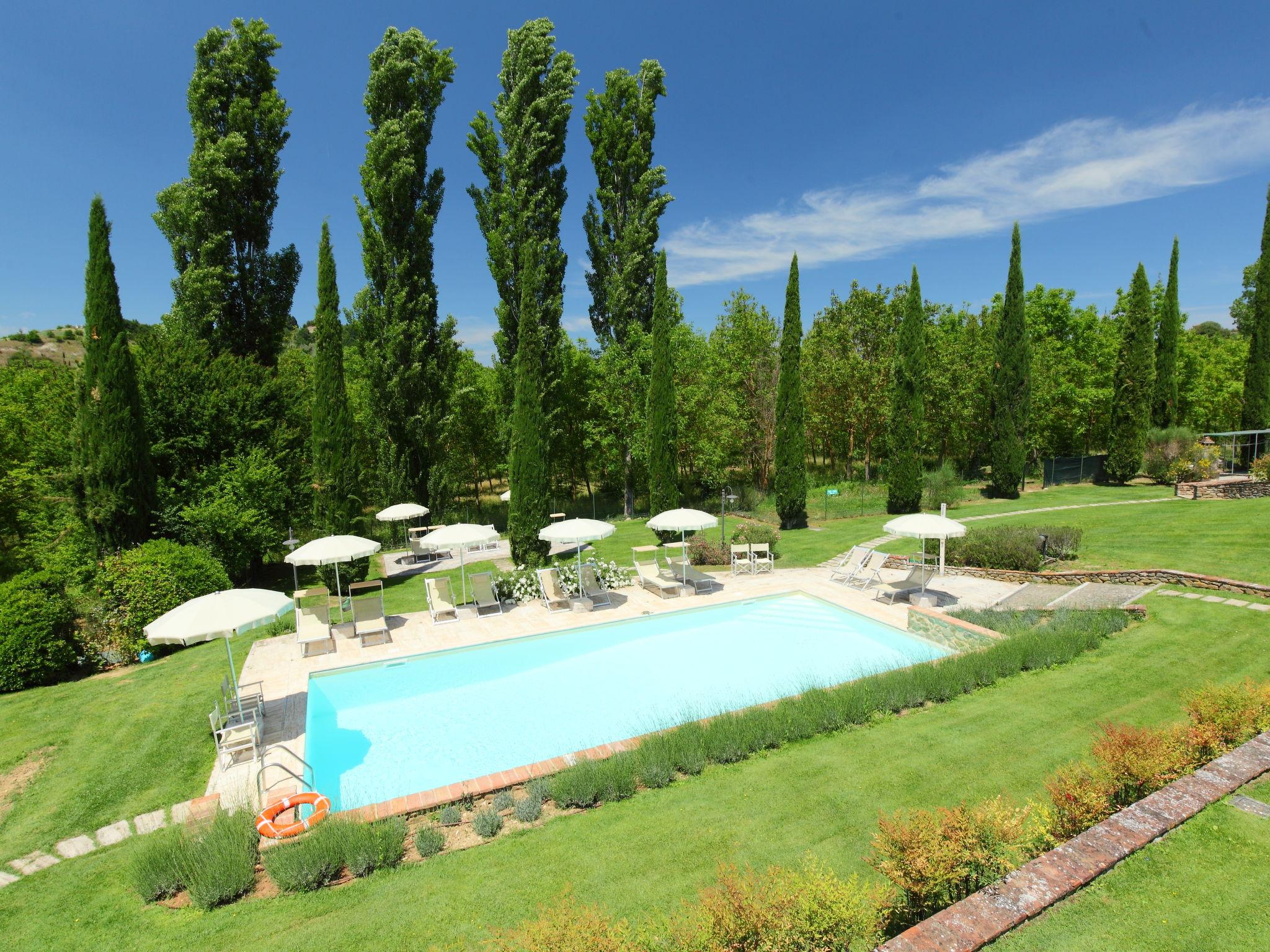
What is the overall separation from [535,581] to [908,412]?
51.8 feet

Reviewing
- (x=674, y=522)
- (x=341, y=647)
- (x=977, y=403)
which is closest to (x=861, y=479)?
(x=977, y=403)

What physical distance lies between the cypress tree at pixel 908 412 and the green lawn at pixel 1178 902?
19.3 metres

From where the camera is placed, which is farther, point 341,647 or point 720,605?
point 720,605

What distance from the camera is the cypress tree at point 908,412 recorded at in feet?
72.9

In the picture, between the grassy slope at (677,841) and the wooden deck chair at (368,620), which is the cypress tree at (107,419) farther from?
the grassy slope at (677,841)

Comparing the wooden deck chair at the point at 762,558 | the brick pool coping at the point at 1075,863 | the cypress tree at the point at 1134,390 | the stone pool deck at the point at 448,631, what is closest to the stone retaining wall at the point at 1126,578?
the stone pool deck at the point at 448,631

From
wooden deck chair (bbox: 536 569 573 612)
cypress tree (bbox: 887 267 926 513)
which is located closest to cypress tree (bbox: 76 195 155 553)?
wooden deck chair (bbox: 536 569 573 612)

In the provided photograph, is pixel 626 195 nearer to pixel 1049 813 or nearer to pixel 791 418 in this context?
pixel 791 418

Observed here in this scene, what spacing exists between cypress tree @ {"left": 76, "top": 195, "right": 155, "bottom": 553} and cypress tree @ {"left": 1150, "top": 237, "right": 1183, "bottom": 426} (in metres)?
36.4

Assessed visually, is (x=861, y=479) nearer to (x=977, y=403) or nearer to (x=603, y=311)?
(x=977, y=403)

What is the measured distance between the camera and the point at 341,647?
11.2 meters

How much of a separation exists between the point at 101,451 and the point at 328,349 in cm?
539

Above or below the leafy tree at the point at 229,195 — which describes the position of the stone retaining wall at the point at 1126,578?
below

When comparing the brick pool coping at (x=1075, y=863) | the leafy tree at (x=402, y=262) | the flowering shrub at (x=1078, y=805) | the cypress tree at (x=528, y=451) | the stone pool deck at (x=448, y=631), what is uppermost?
the leafy tree at (x=402, y=262)
